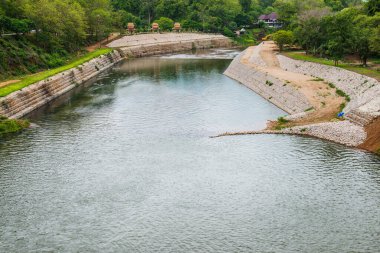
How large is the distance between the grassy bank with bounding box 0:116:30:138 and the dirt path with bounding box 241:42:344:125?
102 feet

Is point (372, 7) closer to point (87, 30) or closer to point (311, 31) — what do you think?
point (311, 31)

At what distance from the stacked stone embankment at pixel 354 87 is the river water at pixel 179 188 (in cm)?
646

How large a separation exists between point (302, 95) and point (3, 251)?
42900 mm

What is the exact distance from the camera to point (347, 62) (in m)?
74.2

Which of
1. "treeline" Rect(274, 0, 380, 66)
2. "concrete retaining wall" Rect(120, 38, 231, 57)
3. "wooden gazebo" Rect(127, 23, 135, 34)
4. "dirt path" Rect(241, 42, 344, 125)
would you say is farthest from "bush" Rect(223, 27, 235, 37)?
"dirt path" Rect(241, 42, 344, 125)

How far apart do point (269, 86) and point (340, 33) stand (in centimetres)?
1441

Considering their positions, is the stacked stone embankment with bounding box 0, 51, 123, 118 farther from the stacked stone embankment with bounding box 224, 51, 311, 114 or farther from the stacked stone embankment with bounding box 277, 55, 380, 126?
the stacked stone embankment with bounding box 277, 55, 380, 126

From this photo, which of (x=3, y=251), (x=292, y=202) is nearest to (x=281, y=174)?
(x=292, y=202)

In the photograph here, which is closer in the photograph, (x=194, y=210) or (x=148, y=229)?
(x=148, y=229)

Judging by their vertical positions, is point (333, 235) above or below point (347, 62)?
below

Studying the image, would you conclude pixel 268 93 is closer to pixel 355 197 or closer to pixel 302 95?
pixel 302 95

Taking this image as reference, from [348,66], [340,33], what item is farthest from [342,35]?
[348,66]

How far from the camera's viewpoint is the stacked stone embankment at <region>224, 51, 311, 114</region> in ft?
193

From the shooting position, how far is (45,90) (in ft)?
224
